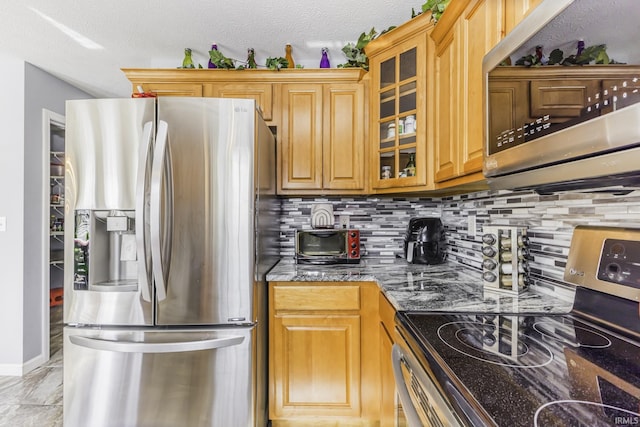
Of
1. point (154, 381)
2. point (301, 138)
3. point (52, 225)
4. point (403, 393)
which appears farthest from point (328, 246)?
point (52, 225)

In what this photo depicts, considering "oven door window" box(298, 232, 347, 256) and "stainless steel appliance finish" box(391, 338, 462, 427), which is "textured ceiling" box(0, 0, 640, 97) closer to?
"oven door window" box(298, 232, 347, 256)

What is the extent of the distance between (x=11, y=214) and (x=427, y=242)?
3.23 m

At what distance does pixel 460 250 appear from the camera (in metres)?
2.11

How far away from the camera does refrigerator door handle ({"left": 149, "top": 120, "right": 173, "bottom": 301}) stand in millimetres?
1467

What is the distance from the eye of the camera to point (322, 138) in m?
2.23

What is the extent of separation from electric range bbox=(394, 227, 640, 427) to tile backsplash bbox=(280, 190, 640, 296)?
99 mm

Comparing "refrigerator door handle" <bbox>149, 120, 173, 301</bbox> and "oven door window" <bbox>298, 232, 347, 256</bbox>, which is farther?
"oven door window" <bbox>298, 232, 347, 256</bbox>

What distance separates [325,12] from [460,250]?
1681mm

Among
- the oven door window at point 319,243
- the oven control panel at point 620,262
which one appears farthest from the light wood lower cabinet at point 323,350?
the oven control panel at point 620,262

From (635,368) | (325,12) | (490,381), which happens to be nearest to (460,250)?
(635,368)

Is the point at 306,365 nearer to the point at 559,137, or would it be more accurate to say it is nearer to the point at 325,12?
the point at 559,137

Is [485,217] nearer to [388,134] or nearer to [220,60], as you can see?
[388,134]
